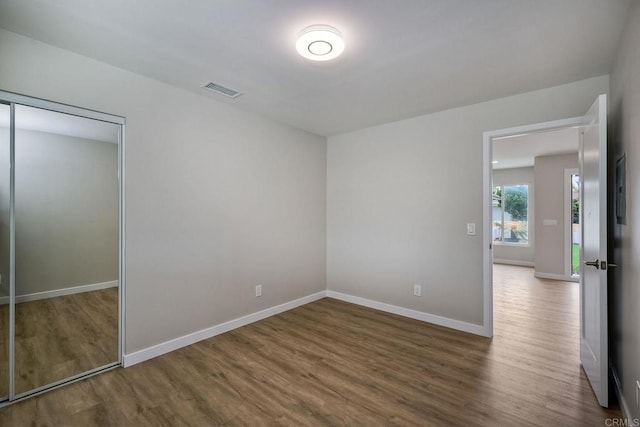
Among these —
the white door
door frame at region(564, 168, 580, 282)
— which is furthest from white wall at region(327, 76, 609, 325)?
door frame at region(564, 168, 580, 282)

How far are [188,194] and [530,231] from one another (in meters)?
8.11

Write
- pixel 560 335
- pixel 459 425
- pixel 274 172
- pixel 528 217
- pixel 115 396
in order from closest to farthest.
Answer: pixel 459 425 < pixel 115 396 < pixel 560 335 < pixel 274 172 < pixel 528 217

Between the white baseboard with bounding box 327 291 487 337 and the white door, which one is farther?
the white baseboard with bounding box 327 291 487 337

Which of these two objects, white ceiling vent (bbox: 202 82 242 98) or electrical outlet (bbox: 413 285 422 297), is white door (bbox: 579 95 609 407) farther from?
white ceiling vent (bbox: 202 82 242 98)

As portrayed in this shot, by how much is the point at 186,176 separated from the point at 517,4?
2.90m

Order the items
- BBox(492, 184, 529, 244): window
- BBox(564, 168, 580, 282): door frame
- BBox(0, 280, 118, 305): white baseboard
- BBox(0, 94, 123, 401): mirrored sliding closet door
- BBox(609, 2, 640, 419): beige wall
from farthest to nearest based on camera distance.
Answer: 1. BBox(492, 184, 529, 244): window
2. BBox(564, 168, 580, 282): door frame
3. BBox(0, 280, 118, 305): white baseboard
4. BBox(0, 94, 123, 401): mirrored sliding closet door
5. BBox(609, 2, 640, 419): beige wall

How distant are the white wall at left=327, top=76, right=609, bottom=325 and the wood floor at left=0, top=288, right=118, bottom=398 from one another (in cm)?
292

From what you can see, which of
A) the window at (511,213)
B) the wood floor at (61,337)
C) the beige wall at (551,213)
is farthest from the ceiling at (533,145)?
the wood floor at (61,337)

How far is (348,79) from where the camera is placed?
260 cm

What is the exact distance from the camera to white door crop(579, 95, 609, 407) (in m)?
1.89

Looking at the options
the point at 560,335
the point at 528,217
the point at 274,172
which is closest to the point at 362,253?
the point at 274,172

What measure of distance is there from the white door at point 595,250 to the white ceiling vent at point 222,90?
299cm

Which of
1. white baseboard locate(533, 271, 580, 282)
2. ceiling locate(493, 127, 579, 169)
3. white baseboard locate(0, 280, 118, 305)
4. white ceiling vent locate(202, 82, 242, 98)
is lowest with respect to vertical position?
white baseboard locate(533, 271, 580, 282)

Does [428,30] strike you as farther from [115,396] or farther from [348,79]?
[115,396]
